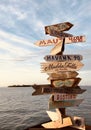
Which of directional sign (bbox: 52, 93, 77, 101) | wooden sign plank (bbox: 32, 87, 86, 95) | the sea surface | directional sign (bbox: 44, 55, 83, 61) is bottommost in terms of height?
the sea surface

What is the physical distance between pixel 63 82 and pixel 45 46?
86.8 inches

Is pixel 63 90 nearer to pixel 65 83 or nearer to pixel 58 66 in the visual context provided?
pixel 65 83

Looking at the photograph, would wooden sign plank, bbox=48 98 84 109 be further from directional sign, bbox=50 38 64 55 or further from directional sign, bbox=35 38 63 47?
directional sign, bbox=35 38 63 47

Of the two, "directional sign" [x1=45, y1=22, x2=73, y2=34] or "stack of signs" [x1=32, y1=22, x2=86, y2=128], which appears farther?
"directional sign" [x1=45, y1=22, x2=73, y2=34]

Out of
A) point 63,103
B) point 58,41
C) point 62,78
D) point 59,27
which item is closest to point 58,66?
point 62,78

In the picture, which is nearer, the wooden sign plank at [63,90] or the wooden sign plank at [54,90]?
the wooden sign plank at [54,90]

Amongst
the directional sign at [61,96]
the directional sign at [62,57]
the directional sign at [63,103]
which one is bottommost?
the directional sign at [63,103]

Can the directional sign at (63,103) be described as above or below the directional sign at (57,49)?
below

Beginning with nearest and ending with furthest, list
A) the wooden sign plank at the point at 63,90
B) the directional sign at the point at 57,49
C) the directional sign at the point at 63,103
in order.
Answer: the wooden sign plank at the point at 63,90 < the directional sign at the point at 63,103 < the directional sign at the point at 57,49

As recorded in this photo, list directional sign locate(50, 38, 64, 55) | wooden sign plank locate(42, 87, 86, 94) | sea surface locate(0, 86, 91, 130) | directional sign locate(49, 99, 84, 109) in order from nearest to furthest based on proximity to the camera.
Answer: wooden sign plank locate(42, 87, 86, 94) → directional sign locate(49, 99, 84, 109) → directional sign locate(50, 38, 64, 55) → sea surface locate(0, 86, 91, 130)

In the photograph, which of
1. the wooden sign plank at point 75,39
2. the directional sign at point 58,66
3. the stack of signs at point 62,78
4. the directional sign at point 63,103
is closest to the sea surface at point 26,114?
the directional sign at point 63,103

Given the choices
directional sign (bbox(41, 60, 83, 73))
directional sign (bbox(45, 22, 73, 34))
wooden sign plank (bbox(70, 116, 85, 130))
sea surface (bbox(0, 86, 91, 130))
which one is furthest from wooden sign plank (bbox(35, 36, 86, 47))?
sea surface (bbox(0, 86, 91, 130))

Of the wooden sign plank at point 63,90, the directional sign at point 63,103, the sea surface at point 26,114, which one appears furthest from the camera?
the sea surface at point 26,114

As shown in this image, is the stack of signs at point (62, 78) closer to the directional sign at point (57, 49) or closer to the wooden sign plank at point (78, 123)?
the directional sign at point (57, 49)
